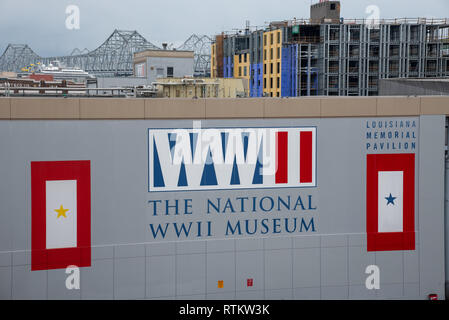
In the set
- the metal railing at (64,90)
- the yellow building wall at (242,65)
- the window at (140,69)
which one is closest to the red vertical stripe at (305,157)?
the metal railing at (64,90)

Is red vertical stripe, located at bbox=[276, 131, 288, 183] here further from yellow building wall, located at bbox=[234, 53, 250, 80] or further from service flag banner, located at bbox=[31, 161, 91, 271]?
yellow building wall, located at bbox=[234, 53, 250, 80]

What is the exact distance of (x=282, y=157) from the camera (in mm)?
15273

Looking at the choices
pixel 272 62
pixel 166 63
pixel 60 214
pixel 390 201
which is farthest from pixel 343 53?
pixel 60 214

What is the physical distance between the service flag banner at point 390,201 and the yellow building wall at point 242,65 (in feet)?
229

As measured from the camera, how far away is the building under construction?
7544 centimetres

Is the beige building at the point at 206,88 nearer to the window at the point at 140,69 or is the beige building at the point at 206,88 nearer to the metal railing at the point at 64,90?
the window at the point at 140,69

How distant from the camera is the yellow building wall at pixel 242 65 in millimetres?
85375

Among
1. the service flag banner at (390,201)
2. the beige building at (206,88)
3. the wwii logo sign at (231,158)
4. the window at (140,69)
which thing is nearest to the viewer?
the wwii logo sign at (231,158)

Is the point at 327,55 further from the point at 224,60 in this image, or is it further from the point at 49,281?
the point at 49,281

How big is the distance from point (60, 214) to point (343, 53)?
6654 centimetres

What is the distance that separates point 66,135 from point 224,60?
81.4m

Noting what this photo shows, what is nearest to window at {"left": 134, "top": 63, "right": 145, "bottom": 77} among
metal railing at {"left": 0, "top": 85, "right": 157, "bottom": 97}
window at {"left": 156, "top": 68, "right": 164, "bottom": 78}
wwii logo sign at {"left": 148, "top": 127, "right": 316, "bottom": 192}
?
window at {"left": 156, "top": 68, "right": 164, "bottom": 78}

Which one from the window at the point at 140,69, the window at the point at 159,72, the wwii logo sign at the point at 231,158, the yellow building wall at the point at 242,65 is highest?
the yellow building wall at the point at 242,65
